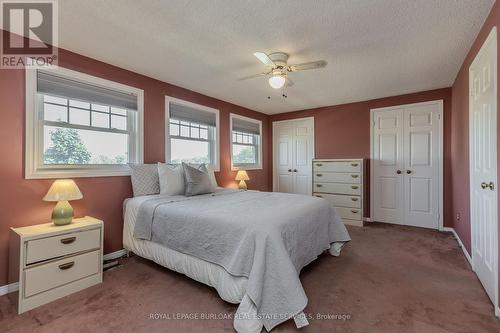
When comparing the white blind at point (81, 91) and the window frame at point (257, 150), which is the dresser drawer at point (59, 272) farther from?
the window frame at point (257, 150)

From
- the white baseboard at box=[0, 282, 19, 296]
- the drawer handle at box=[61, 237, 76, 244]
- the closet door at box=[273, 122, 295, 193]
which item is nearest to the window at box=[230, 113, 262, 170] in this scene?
the closet door at box=[273, 122, 295, 193]

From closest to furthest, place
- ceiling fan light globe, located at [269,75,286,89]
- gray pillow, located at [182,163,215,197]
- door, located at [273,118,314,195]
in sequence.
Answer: ceiling fan light globe, located at [269,75,286,89] → gray pillow, located at [182,163,215,197] → door, located at [273,118,314,195]

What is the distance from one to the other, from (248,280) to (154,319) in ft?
2.50

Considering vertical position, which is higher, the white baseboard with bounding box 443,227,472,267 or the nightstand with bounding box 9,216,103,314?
the nightstand with bounding box 9,216,103,314

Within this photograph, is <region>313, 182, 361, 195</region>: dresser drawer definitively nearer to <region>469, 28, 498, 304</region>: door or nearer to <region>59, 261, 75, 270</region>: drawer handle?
<region>469, 28, 498, 304</region>: door

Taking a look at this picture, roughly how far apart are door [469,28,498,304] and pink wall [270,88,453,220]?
1.64 meters

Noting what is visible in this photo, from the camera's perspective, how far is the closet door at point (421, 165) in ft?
13.1

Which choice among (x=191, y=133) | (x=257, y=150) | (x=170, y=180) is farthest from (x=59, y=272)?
(x=257, y=150)

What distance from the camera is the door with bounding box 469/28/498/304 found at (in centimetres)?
183

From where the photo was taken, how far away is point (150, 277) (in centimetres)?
238

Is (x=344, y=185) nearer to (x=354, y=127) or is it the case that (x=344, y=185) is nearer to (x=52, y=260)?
(x=354, y=127)

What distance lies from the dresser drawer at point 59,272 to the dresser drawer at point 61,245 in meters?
0.06

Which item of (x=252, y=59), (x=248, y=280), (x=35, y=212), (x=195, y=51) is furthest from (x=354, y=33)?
(x=35, y=212)

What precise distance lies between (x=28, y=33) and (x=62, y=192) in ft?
4.90
